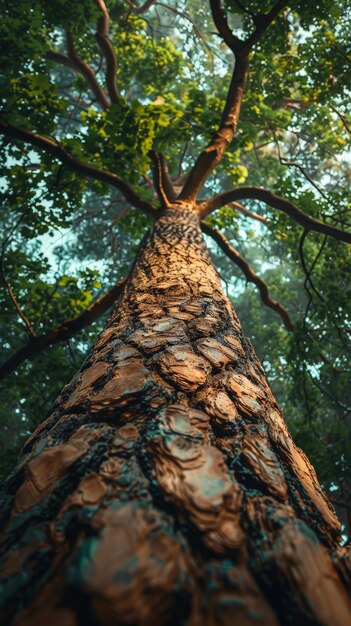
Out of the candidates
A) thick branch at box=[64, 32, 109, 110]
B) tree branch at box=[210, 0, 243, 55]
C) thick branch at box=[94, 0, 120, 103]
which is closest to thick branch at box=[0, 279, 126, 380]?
tree branch at box=[210, 0, 243, 55]

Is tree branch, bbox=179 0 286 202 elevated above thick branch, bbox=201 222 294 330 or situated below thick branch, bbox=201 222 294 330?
above

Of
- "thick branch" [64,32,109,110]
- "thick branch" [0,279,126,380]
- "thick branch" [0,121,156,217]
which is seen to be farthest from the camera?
"thick branch" [64,32,109,110]

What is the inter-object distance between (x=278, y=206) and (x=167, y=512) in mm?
4232

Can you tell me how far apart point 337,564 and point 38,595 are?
538 millimetres

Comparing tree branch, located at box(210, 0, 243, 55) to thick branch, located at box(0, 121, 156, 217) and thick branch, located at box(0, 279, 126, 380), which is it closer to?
thick branch, located at box(0, 121, 156, 217)

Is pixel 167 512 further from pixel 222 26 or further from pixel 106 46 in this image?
pixel 106 46

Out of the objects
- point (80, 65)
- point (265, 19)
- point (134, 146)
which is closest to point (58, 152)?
point (134, 146)

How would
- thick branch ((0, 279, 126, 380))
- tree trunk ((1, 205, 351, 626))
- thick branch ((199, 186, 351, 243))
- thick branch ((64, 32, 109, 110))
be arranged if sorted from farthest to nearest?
thick branch ((64, 32, 109, 110)) → thick branch ((0, 279, 126, 380)) → thick branch ((199, 186, 351, 243)) → tree trunk ((1, 205, 351, 626))

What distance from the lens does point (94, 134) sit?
4109 mm

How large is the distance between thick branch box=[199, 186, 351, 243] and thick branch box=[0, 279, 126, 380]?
152 centimetres

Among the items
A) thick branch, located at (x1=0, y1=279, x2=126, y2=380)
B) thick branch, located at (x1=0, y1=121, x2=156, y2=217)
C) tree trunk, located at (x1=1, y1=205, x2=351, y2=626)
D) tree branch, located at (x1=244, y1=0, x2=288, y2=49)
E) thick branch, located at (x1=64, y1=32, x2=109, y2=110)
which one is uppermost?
thick branch, located at (x1=64, y1=32, x2=109, y2=110)

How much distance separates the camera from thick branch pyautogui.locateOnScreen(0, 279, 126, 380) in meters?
4.06

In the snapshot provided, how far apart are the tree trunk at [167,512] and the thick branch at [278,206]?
10.7ft

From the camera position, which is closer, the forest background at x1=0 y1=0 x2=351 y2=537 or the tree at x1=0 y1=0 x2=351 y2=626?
the tree at x1=0 y1=0 x2=351 y2=626
